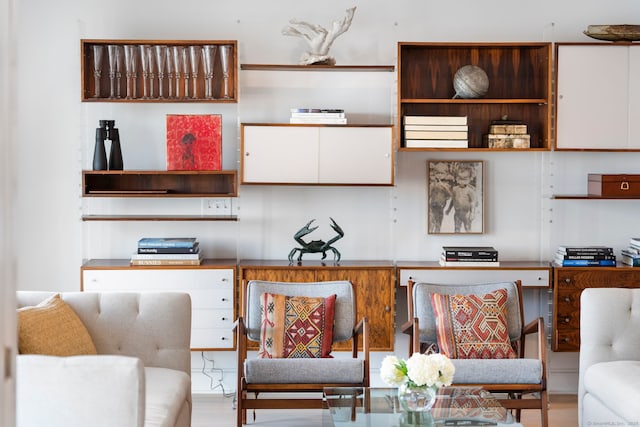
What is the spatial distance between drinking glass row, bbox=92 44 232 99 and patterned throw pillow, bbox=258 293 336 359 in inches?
57.9

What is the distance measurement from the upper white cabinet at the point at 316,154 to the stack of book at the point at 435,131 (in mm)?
126

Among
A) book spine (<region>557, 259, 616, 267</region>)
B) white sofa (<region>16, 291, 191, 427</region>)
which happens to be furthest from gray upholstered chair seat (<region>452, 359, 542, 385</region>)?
white sofa (<region>16, 291, 191, 427</region>)

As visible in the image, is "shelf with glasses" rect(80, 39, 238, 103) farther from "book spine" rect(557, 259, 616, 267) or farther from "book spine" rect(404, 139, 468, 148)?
"book spine" rect(557, 259, 616, 267)

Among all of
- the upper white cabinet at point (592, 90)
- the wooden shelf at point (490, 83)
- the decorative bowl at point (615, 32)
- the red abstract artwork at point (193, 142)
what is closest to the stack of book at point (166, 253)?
the red abstract artwork at point (193, 142)

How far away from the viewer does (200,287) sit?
498 centimetres

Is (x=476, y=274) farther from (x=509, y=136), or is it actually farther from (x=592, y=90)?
(x=592, y=90)

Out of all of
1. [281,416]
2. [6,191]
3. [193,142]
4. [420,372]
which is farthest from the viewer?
[193,142]

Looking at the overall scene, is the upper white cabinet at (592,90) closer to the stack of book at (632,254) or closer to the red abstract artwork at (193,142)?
the stack of book at (632,254)

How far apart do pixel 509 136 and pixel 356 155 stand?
95 centimetres

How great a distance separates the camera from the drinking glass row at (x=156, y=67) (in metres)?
5.07

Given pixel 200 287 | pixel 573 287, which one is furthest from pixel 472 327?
pixel 200 287

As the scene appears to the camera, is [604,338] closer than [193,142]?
Yes

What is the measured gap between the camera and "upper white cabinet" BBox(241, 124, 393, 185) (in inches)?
198

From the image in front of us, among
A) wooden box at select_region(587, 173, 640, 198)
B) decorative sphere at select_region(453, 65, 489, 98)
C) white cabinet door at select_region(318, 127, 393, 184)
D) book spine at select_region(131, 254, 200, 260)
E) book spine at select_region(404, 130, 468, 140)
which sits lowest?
book spine at select_region(131, 254, 200, 260)
